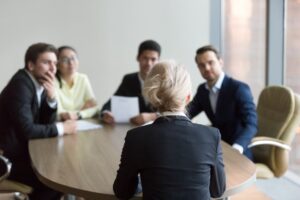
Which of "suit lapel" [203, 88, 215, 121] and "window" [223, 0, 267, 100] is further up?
"window" [223, 0, 267, 100]

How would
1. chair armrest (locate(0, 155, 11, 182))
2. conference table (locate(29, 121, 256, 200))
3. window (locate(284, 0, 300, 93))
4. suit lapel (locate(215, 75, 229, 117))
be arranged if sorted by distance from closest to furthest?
conference table (locate(29, 121, 256, 200)), chair armrest (locate(0, 155, 11, 182)), suit lapel (locate(215, 75, 229, 117)), window (locate(284, 0, 300, 93))

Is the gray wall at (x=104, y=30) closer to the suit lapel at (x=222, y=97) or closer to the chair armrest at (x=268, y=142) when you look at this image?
the suit lapel at (x=222, y=97)

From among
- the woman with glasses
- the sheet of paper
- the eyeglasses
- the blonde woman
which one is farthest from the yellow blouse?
the blonde woman

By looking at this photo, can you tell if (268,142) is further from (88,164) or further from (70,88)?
(70,88)

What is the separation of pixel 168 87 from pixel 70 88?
2196 millimetres

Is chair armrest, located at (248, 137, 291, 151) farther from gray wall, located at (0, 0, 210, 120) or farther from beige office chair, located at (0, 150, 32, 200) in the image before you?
gray wall, located at (0, 0, 210, 120)

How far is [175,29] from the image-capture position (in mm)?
4648

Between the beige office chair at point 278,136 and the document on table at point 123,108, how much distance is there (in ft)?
2.89

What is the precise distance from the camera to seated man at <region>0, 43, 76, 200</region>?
2602 millimetres

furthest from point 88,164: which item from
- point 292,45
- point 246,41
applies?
point 246,41

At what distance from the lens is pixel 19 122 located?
2.60 metres

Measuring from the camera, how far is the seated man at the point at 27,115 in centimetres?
260

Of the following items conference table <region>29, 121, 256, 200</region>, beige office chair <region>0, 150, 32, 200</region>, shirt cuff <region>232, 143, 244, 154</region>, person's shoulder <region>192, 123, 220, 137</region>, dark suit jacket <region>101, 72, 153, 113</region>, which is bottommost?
beige office chair <region>0, 150, 32, 200</region>

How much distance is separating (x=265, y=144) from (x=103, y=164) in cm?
144
